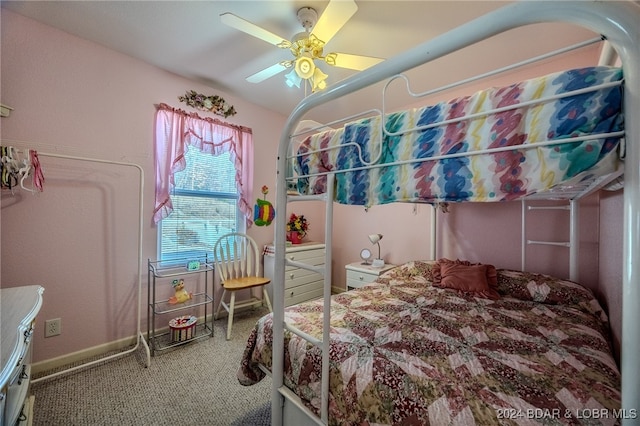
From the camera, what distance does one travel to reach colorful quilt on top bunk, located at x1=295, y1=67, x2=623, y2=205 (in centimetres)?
58

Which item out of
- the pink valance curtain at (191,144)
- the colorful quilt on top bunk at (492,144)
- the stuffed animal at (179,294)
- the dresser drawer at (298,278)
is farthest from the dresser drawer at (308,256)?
the colorful quilt on top bunk at (492,144)

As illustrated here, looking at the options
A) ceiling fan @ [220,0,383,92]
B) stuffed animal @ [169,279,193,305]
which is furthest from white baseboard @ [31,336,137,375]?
ceiling fan @ [220,0,383,92]

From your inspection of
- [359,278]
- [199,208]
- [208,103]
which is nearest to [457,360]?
[359,278]

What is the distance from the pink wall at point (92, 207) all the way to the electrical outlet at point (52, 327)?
0.03 metres

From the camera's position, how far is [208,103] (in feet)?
8.81

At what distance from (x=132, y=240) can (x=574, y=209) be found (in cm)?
365

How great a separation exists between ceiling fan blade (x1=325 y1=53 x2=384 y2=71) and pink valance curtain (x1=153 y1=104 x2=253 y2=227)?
1533mm

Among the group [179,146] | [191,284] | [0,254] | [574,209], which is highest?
[179,146]

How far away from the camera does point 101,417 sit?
1.47 meters

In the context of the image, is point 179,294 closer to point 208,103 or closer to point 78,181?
point 78,181

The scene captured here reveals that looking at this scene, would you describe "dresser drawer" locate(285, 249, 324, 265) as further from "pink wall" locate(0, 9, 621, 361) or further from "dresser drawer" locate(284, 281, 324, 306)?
"pink wall" locate(0, 9, 621, 361)

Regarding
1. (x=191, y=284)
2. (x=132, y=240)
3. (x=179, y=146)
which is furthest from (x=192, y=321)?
(x=179, y=146)

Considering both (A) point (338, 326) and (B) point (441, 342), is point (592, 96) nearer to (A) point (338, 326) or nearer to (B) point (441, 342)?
(B) point (441, 342)

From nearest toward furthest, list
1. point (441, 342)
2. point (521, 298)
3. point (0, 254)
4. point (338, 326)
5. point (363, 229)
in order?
point (441, 342) < point (338, 326) < point (0, 254) < point (521, 298) < point (363, 229)
